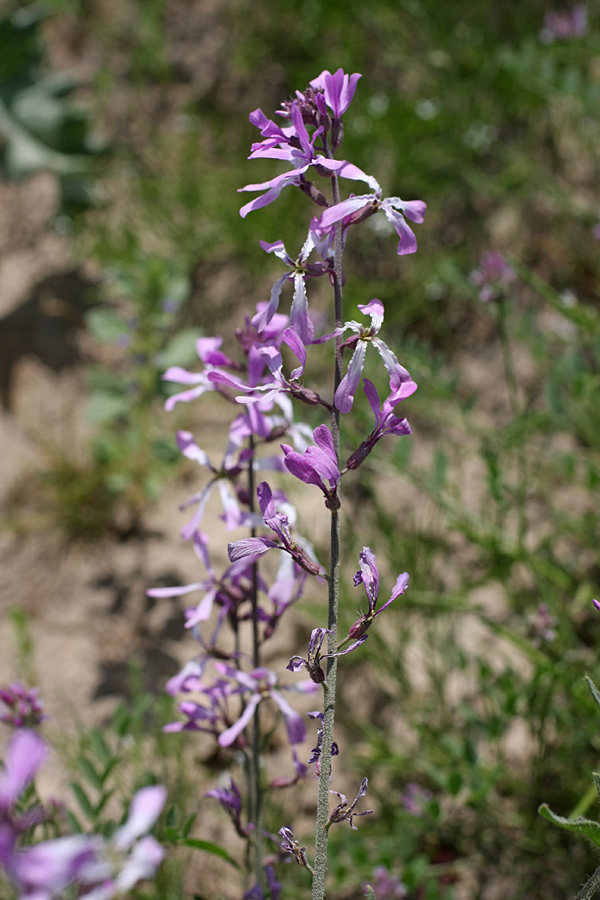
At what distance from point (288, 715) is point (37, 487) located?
2275 mm

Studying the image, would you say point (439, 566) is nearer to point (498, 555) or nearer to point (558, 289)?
point (498, 555)

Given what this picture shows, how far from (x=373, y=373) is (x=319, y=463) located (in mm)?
1544

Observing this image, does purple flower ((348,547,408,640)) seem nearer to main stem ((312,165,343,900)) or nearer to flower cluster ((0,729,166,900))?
main stem ((312,165,343,900))

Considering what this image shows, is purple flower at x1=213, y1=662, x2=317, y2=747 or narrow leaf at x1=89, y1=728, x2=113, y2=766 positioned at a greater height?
purple flower at x1=213, y1=662, x2=317, y2=747

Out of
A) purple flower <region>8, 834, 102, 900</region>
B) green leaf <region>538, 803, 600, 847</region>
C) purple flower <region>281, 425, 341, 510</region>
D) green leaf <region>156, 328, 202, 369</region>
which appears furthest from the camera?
Answer: green leaf <region>156, 328, 202, 369</region>

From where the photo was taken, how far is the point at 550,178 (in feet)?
Answer: 12.4

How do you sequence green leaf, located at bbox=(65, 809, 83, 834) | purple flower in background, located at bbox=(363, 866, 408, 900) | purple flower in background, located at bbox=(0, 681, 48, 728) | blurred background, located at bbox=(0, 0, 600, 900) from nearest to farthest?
green leaf, located at bbox=(65, 809, 83, 834) < purple flower in background, located at bbox=(0, 681, 48, 728) < purple flower in background, located at bbox=(363, 866, 408, 900) < blurred background, located at bbox=(0, 0, 600, 900)

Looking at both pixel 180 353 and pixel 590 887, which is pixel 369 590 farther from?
pixel 180 353

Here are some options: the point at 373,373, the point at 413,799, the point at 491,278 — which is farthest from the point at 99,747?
the point at 491,278

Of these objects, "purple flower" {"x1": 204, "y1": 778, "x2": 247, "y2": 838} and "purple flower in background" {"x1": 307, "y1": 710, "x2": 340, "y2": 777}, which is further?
"purple flower" {"x1": 204, "y1": 778, "x2": 247, "y2": 838}

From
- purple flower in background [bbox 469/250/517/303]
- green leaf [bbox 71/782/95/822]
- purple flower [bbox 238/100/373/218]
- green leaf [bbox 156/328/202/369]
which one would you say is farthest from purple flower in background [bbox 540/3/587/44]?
green leaf [bbox 71/782/95/822]

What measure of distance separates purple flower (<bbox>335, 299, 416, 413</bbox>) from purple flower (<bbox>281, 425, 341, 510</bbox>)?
6cm

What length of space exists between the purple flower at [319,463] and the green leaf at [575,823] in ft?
1.51

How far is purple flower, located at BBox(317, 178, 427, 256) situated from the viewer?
3.58ft
